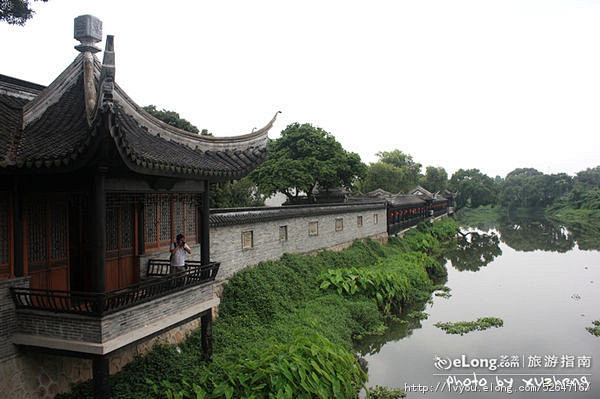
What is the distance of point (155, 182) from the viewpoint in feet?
26.5

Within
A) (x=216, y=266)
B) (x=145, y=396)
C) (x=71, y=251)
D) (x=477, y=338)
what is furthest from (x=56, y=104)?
(x=477, y=338)

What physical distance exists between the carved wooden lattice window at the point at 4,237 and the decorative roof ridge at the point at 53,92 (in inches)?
54.9

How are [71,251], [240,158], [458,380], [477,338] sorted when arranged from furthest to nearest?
[477,338], [458,380], [240,158], [71,251]

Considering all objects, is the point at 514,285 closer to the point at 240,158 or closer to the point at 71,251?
the point at 240,158

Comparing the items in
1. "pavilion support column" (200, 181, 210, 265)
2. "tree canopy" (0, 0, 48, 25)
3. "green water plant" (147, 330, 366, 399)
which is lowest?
"green water plant" (147, 330, 366, 399)

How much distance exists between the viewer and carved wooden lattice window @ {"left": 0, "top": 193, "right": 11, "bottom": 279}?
6793 millimetres

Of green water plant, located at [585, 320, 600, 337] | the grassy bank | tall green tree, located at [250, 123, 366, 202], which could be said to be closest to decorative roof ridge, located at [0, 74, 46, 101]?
the grassy bank

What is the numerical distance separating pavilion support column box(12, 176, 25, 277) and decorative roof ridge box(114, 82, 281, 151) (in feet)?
8.18

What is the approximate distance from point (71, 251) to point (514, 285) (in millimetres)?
20511

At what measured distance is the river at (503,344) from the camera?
10.7 meters

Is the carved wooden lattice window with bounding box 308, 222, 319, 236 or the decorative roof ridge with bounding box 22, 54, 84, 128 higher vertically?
the decorative roof ridge with bounding box 22, 54, 84, 128

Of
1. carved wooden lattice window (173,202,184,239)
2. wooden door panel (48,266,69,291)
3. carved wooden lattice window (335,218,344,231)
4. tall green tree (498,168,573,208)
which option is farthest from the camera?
tall green tree (498,168,573,208)

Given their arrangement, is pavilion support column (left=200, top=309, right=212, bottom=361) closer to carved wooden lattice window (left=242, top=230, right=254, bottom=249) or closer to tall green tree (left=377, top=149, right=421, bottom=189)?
carved wooden lattice window (left=242, top=230, right=254, bottom=249)

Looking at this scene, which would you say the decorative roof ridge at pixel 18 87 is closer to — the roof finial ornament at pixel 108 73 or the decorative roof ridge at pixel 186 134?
the decorative roof ridge at pixel 186 134
